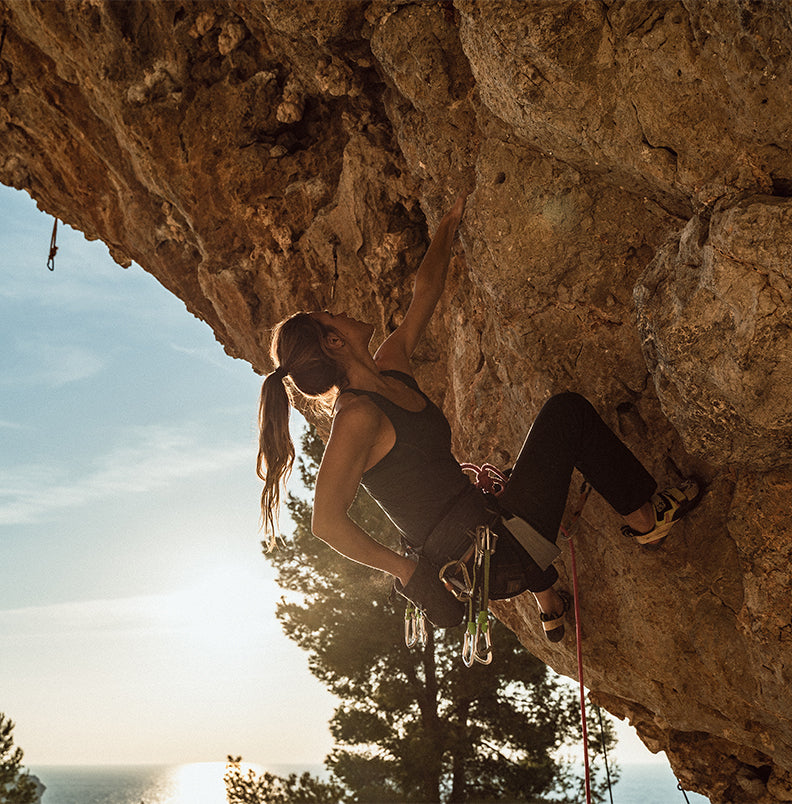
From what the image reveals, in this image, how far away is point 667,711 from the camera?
388cm

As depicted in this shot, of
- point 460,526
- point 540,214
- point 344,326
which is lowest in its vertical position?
point 460,526

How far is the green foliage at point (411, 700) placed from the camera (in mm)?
10367

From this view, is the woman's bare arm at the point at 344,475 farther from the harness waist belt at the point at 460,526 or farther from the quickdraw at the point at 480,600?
the quickdraw at the point at 480,600

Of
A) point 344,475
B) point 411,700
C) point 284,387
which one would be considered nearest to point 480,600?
point 344,475

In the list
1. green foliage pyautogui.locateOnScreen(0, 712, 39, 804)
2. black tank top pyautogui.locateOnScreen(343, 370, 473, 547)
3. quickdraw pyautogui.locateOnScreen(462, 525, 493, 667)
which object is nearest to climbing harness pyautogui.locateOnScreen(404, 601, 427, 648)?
quickdraw pyautogui.locateOnScreen(462, 525, 493, 667)

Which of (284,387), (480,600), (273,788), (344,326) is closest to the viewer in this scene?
(480,600)

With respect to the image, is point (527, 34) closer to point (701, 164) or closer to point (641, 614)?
point (701, 164)

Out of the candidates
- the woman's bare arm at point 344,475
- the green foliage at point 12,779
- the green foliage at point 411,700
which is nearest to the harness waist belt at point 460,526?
the woman's bare arm at point 344,475

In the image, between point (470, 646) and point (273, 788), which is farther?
point (273, 788)

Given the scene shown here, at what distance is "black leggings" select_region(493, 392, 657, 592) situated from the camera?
2.98 m

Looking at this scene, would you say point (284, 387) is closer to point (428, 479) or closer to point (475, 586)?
point (428, 479)

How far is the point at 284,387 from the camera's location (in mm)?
3182

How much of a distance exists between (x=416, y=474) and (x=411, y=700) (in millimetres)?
9036

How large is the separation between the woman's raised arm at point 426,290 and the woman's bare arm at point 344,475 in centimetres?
76
